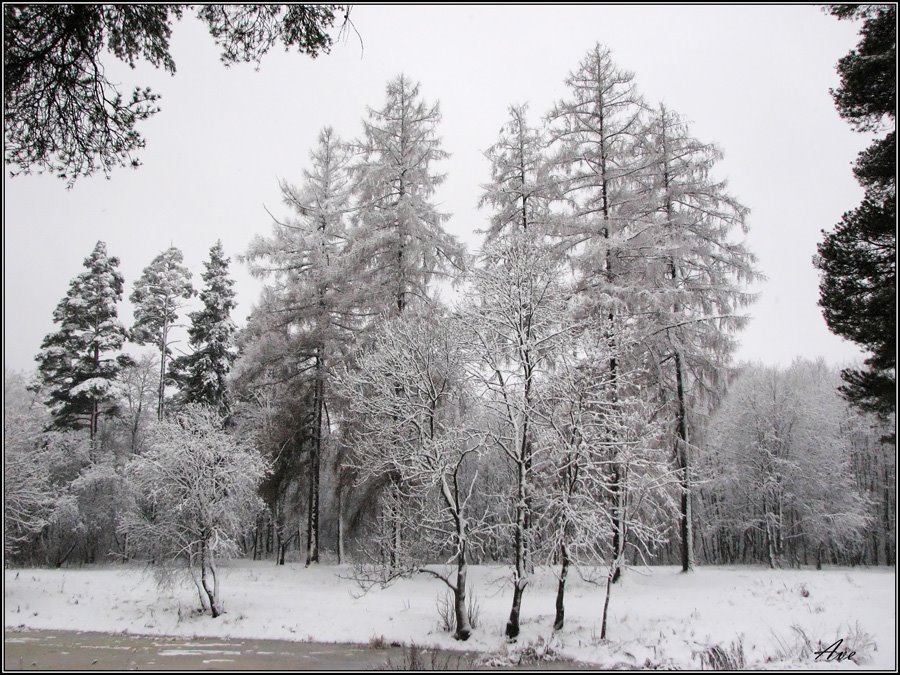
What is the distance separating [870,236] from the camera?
627 centimetres

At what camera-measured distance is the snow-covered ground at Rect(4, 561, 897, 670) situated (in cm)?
863

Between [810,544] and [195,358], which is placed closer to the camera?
[195,358]

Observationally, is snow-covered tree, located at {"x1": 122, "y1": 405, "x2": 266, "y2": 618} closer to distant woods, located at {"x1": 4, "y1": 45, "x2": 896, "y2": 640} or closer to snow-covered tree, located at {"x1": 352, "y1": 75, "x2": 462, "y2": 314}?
distant woods, located at {"x1": 4, "y1": 45, "x2": 896, "y2": 640}

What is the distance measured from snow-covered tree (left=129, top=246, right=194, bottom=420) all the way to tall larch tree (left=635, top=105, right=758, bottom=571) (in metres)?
23.0

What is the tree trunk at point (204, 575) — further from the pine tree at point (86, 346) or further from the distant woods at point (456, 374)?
the pine tree at point (86, 346)

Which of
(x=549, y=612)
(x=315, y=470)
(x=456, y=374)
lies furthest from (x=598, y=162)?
(x=315, y=470)

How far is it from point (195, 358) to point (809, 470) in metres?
30.4

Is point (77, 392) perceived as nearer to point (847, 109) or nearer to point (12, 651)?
point (12, 651)

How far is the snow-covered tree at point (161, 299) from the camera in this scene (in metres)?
25.2

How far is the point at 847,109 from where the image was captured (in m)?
6.54

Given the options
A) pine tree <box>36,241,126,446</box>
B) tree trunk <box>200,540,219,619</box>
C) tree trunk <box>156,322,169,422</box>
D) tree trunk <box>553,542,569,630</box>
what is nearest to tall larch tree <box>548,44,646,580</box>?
tree trunk <box>553,542,569,630</box>

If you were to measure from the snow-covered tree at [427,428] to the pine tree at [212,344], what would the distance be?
11.7m

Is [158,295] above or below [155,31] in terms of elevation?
above

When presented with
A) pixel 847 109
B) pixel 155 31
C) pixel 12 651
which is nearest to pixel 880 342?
pixel 847 109
